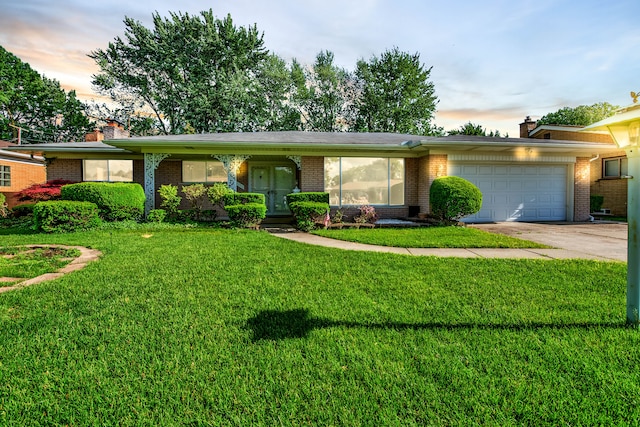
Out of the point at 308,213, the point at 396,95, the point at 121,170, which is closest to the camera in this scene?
the point at 308,213

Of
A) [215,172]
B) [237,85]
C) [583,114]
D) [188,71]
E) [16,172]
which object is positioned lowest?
[215,172]

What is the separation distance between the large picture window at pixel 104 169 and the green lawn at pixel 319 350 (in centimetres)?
1030

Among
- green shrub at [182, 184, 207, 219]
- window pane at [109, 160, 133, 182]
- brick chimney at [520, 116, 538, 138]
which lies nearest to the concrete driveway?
green shrub at [182, 184, 207, 219]

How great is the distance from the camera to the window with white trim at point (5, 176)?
1672 centimetres

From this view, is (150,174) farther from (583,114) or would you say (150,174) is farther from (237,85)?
(583,114)

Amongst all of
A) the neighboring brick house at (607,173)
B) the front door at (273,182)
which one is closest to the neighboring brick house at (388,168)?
the front door at (273,182)

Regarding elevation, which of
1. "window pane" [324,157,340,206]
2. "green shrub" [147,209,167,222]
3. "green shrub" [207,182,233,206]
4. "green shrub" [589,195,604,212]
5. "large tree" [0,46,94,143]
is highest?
"large tree" [0,46,94,143]

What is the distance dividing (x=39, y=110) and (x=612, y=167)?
44.8 metres

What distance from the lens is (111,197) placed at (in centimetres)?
988

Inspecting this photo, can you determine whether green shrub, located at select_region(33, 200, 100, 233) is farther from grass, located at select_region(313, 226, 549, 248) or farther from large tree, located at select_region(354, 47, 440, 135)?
large tree, located at select_region(354, 47, 440, 135)

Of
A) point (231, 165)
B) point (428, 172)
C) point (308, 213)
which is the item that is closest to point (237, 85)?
point (231, 165)

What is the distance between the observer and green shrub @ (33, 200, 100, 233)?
333 inches

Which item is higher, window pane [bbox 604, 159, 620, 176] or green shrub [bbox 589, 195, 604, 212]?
window pane [bbox 604, 159, 620, 176]

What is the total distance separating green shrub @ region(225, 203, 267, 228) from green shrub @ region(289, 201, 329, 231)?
1.06 m
